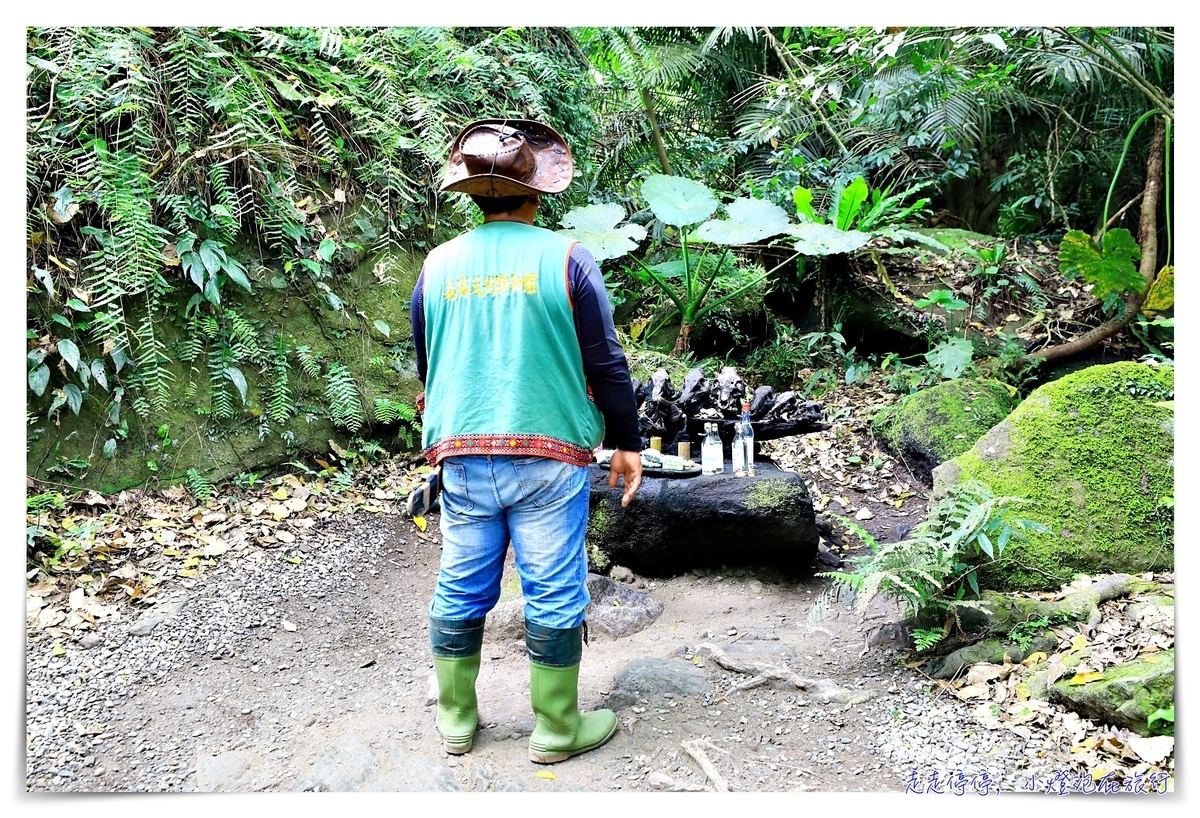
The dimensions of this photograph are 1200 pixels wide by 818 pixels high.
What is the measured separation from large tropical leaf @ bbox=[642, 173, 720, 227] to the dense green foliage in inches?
3.4

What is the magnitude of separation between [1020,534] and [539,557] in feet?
7.37

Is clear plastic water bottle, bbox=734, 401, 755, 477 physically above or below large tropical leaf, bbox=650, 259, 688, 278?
below

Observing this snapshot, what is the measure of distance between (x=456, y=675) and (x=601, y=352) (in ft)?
3.80

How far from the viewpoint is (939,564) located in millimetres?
3213

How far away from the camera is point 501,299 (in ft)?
8.42

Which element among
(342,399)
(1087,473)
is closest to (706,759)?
(1087,473)

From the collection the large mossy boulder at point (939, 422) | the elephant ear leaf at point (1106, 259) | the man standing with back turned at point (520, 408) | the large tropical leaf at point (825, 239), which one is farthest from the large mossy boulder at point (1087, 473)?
the elephant ear leaf at point (1106, 259)

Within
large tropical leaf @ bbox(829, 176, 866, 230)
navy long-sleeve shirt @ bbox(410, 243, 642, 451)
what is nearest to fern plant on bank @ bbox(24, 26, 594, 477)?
navy long-sleeve shirt @ bbox(410, 243, 642, 451)

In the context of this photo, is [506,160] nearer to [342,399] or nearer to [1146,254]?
[342,399]

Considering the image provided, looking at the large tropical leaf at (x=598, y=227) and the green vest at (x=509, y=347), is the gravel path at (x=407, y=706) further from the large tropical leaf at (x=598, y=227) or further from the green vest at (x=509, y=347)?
the large tropical leaf at (x=598, y=227)

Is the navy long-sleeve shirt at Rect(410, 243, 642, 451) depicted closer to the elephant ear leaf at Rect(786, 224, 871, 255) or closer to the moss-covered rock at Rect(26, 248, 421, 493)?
the moss-covered rock at Rect(26, 248, 421, 493)

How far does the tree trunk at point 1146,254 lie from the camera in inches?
281

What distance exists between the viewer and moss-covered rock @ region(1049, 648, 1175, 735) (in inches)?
103

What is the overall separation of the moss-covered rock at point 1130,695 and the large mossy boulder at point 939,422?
9.35 ft
